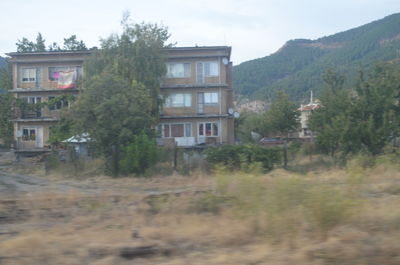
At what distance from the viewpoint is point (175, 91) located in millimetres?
41094

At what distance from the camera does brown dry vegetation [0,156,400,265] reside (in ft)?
21.2

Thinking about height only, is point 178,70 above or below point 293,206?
above

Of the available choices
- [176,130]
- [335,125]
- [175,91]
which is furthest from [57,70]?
[335,125]

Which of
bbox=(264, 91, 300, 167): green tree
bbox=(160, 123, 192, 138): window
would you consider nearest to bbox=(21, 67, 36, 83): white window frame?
bbox=(160, 123, 192, 138): window

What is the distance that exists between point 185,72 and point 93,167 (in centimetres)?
1938

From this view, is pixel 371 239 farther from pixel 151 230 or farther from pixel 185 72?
pixel 185 72

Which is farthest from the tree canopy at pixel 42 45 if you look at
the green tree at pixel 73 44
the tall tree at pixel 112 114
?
the tall tree at pixel 112 114

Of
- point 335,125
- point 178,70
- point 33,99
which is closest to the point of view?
point 335,125

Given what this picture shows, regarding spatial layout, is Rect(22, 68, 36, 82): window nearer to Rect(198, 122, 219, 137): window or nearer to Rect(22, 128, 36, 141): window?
Rect(22, 128, 36, 141): window

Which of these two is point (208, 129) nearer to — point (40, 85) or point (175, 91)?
point (175, 91)

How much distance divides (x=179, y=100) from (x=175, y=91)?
0.91 meters

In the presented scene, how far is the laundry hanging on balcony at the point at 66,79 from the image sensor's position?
41.6 metres

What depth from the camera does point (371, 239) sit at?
6848 mm

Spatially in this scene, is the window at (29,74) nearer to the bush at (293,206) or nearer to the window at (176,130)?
the window at (176,130)
